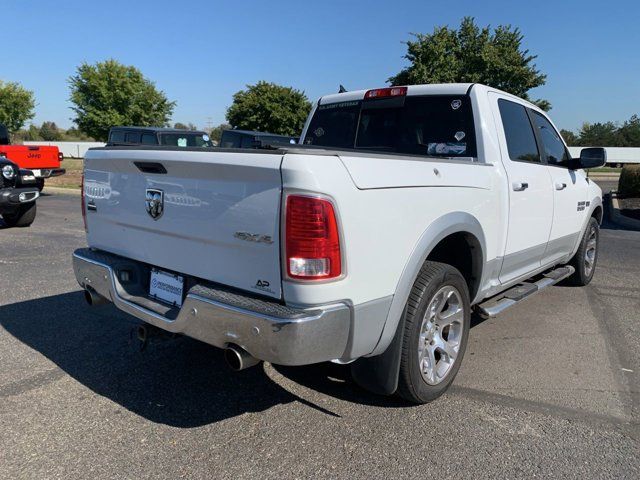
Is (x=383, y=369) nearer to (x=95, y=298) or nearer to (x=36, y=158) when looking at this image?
(x=95, y=298)

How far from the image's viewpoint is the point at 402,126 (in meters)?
4.28

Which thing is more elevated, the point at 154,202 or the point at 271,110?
the point at 271,110

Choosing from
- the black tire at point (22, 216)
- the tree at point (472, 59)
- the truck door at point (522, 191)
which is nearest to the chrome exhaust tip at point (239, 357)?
the truck door at point (522, 191)

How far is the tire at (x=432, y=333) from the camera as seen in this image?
291cm

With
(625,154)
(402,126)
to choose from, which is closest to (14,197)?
(402,126)

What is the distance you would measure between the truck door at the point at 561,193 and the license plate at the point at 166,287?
131 inches

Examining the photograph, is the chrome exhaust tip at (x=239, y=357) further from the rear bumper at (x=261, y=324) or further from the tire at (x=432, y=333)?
the tire at (x=432, y=333)

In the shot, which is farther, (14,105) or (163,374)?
(14,105)

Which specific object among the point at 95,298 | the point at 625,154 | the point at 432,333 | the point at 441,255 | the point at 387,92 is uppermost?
the point at 625,154

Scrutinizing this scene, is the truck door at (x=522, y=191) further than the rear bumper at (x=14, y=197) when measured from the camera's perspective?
No

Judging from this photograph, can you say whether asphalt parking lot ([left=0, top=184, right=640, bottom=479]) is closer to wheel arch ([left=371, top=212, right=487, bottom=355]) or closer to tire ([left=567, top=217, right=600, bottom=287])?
wheel arch ([left=371, top=212, right=487, bottom=355])

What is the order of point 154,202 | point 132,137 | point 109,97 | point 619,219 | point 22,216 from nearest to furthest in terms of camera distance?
point 154,202 → point 22,216 → point 619,219 → point 132,137 → point 109,97

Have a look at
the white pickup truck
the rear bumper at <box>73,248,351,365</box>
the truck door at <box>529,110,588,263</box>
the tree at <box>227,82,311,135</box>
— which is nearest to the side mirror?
the truck door at <box>529,110,588,263</box>

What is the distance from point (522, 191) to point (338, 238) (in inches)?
86.9
